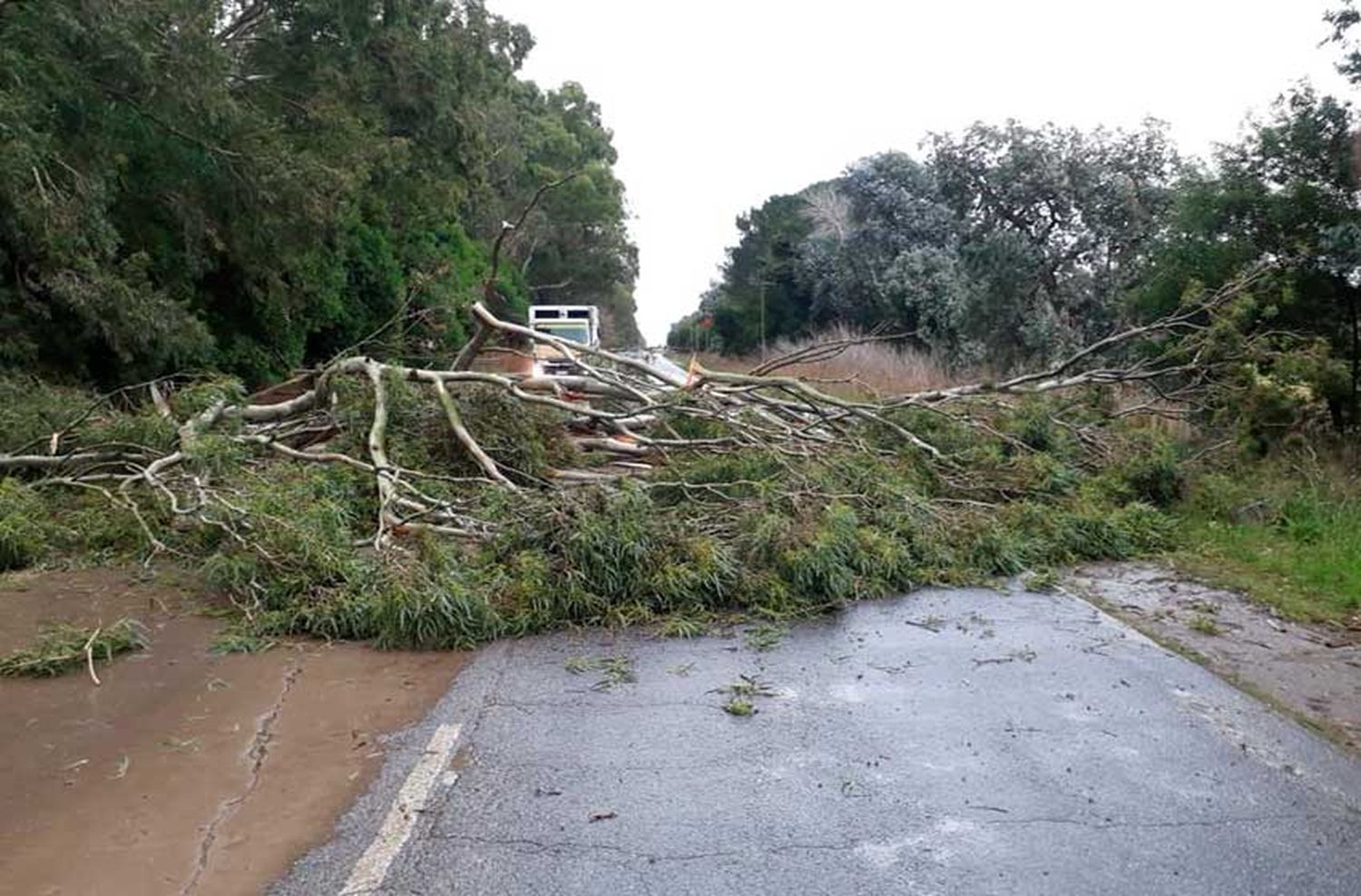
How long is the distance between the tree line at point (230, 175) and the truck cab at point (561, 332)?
164 cm

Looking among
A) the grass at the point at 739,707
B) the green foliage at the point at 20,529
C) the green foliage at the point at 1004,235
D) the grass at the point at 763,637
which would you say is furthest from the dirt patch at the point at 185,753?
the green foliage at the point at 1004,235

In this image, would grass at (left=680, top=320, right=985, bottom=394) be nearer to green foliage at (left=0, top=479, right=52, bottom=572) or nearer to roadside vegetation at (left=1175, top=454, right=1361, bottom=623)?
roadside vegetation at (left=1175, top=454, right=1361, bottom=623)

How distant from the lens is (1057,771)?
4.87 metres

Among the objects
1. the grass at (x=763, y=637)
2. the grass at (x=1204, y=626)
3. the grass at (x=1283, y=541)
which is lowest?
the grass at (x=763, y=637)

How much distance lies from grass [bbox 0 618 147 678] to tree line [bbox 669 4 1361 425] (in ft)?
35.4

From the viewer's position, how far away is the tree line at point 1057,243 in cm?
1288

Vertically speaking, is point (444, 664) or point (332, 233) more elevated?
point (332, 233)

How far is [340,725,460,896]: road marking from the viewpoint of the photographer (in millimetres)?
3906

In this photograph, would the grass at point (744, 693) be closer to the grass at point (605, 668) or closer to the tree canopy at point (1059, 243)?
the grass at point (605, 668)

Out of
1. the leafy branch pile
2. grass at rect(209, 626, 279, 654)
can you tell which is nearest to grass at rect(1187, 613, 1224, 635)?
the leafy branch pile

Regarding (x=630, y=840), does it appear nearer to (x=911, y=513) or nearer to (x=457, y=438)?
(x=911, y=513)

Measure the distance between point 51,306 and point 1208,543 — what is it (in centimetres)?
1503

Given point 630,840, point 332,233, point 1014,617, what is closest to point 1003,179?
point 332,233

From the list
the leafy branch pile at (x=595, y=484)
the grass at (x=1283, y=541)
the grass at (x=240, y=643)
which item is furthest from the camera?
the grass at (x=1283, y=541)
